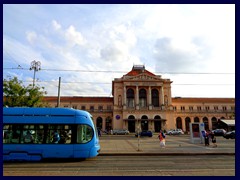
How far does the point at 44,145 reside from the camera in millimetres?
12875

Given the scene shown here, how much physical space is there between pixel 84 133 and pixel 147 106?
60.4 meters

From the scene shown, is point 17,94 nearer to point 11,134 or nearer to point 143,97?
point 11,134

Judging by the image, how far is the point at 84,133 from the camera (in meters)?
13.4

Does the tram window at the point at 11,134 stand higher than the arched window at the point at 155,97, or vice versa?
the arched window at the point at 155,97

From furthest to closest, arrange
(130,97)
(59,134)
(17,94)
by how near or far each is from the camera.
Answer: (130,97) → (17,94) → (59,134)

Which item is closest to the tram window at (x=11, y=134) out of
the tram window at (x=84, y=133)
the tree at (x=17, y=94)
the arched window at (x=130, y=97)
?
the tram window at (x=84, y=133)

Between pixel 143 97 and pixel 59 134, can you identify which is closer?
pixel 59 134

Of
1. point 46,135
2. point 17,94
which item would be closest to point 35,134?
point 46,135

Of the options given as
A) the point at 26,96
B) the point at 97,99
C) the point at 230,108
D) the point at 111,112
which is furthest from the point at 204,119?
the point at 26,96

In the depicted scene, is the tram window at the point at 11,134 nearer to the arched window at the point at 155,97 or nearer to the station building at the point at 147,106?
the station building at the point at 147,106

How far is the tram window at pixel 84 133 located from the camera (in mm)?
13227

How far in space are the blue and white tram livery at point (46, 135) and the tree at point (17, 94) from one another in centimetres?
1782

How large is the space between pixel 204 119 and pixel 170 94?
51.7 ft
